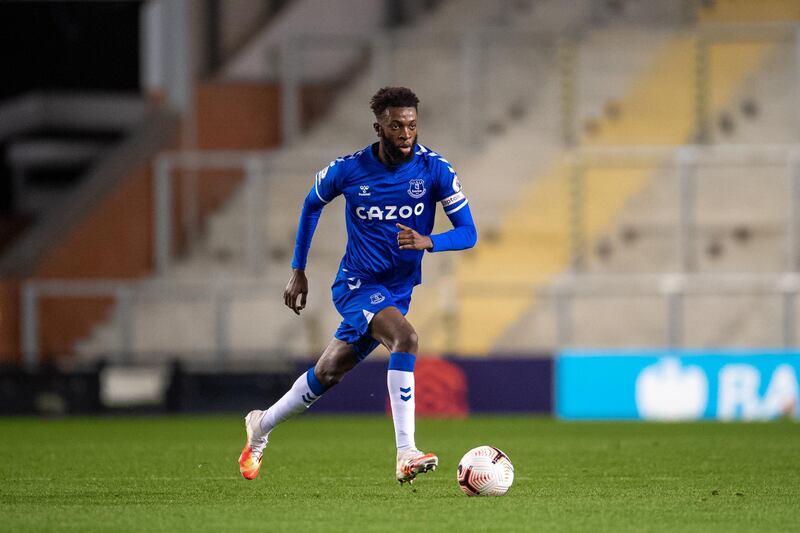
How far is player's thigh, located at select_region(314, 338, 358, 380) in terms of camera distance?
869cm

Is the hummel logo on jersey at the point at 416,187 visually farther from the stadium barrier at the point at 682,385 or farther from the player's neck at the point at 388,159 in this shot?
the stadium barrier at the point at 682,385

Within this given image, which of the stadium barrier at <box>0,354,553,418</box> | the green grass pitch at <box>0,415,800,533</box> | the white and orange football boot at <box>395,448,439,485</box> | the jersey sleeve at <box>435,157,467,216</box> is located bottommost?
the stadium barrier at <box>0,354,553,418</box>

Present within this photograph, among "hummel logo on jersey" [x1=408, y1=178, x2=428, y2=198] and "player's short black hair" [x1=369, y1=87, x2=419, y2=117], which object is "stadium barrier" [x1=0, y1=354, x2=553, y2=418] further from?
"player's short black hair" [x1=369, y1=87, x2=419, y2=117]

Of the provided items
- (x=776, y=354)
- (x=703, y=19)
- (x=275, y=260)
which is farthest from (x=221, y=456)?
(x=703, y=19)

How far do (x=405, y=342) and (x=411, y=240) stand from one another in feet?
1.75

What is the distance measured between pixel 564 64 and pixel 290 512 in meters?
14.2

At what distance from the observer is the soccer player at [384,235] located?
8.46 m

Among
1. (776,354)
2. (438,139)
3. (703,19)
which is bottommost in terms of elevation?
(776,354)

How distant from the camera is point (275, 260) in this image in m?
20.4

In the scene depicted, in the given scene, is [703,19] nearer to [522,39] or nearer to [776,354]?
[522,39]

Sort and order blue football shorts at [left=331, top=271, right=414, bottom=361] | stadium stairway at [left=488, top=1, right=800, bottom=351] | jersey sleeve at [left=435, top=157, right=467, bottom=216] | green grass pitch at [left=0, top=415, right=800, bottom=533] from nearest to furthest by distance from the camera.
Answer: green grass pitch at [left=0, top=415, right=800, bottom=533]
blue football shorts at [left=331, top=271, right=414, bottom=361]
jersey sleeve at [left=435, top=157, right=467, bottom=216]
stadium stairway at [left=488, top=1, right=800, bottom=351]

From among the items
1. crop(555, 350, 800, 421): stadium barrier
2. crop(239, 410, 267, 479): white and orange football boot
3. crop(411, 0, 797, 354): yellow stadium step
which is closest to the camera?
crop(239, 410, 267, 479): white and orange football boot

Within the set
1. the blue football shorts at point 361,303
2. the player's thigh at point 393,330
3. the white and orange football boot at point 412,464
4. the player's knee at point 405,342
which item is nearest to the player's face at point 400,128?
the blue football shorts at point 361,303

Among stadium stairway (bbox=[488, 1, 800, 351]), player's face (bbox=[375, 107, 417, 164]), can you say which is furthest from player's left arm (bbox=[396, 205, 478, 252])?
stadium stairway (bbox=[488, 1, 800, 351])
